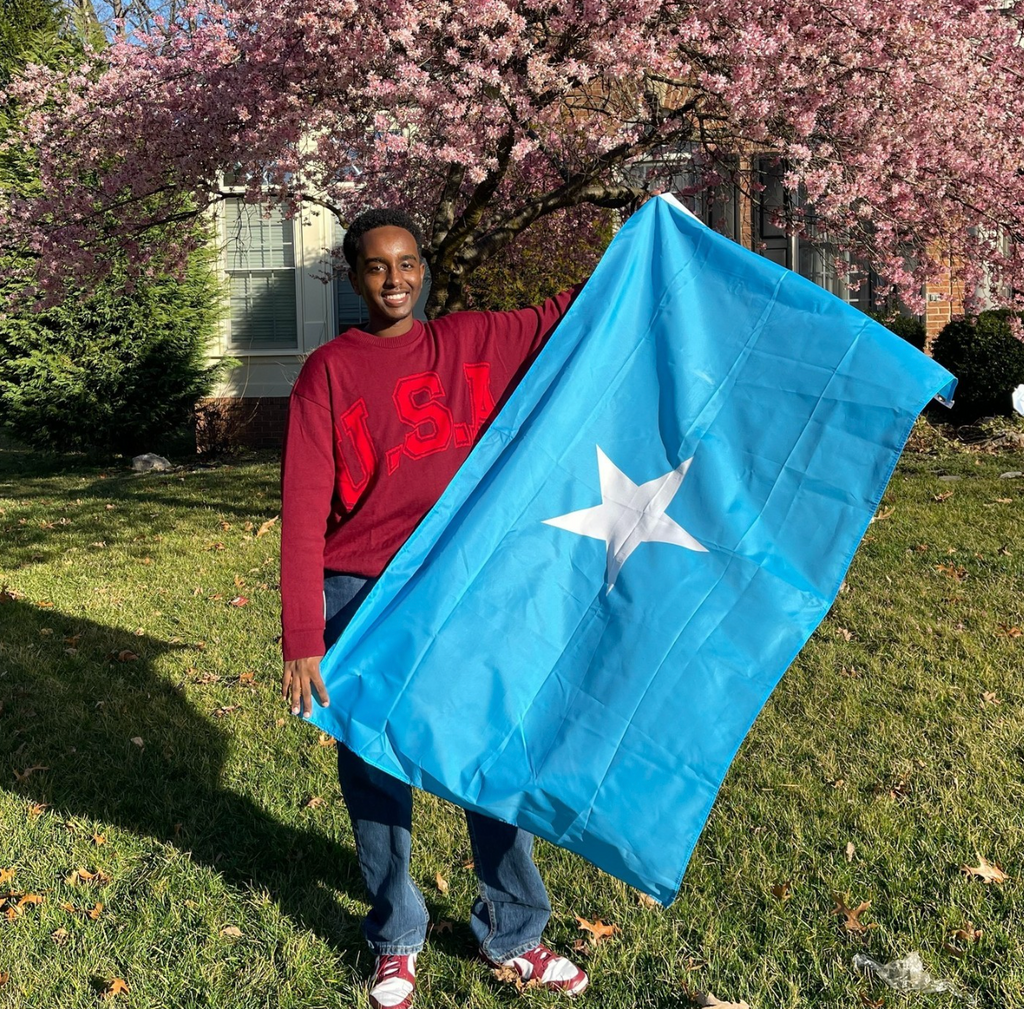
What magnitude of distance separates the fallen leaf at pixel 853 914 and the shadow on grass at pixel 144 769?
4.95 ft

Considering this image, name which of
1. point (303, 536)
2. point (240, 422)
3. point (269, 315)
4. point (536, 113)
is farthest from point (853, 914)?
point (269, 315)

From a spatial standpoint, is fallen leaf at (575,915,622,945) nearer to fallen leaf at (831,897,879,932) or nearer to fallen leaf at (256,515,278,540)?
fallen leaf at (831,897,879,932)

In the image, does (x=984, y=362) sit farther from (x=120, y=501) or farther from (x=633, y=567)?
(x=633, y=567)

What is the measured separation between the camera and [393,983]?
10.1 ft

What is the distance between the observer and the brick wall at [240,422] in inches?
654

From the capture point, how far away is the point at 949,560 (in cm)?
756

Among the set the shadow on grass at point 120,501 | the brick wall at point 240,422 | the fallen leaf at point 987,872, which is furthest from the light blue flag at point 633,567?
the brick wall at point 240,422

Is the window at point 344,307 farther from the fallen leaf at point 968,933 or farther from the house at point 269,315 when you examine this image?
the fallen leaf at point 968,933

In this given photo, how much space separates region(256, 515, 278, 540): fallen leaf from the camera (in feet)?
32.1

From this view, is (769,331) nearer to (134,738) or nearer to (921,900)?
(921,900)

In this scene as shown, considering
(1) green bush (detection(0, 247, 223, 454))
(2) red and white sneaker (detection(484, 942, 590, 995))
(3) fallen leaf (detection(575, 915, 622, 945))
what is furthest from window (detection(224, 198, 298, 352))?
(2) red and white sneaker (detection(484, 942, 590, 995))

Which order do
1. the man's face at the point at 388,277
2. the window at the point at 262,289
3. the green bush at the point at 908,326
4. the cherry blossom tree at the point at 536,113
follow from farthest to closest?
1. the window at the point at 262,289
2. the green bush at the point at 908,326
3. the cherry blossom tree at the point at 536,113
4. the man's face at the point at 388,277

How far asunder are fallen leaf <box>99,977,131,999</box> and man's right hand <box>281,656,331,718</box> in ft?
3.77

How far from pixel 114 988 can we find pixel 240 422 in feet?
46.4
